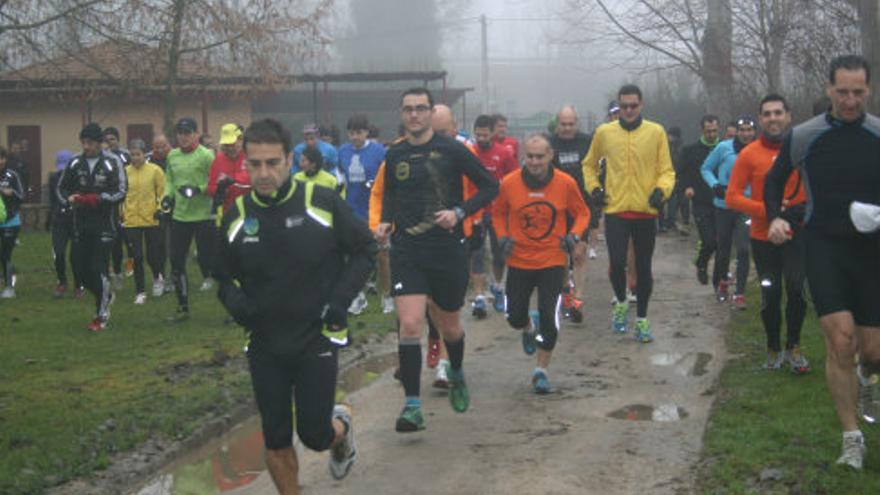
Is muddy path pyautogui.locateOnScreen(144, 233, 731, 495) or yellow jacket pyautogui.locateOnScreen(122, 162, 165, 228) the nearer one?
muddy path pyautogui.locateOnScreen(144, 233, 731, 495)

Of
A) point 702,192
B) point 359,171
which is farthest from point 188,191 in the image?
point 702,192

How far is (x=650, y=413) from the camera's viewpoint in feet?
28.5

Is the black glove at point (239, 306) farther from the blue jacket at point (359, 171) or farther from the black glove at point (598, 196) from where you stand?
the blue jacket at point (359, 171)

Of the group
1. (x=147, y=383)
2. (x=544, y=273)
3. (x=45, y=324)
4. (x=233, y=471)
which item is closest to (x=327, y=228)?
(x=233, y=471)

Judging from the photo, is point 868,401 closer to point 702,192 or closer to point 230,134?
point 702,192

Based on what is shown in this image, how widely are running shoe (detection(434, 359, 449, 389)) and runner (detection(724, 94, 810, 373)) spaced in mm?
2498

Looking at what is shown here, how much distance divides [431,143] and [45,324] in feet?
22.4

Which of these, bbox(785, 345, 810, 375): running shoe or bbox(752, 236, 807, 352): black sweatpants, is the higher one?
bbox(752, 236, 807, 352): black sweatpants

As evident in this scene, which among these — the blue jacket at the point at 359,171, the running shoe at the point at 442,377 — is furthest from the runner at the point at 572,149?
the running shoe at the point at 442,377

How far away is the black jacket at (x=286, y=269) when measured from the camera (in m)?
5.90

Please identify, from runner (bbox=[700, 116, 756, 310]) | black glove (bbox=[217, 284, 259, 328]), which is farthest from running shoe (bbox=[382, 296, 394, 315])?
black glove (bbox=[217, 284, 259, 328])

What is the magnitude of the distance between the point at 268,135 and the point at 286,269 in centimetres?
66

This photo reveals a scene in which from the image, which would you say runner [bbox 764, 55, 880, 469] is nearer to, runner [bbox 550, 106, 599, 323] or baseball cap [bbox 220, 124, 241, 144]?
runner [bbox 550, 106, 599, 323]

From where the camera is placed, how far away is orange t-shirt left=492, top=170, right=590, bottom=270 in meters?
9.51
